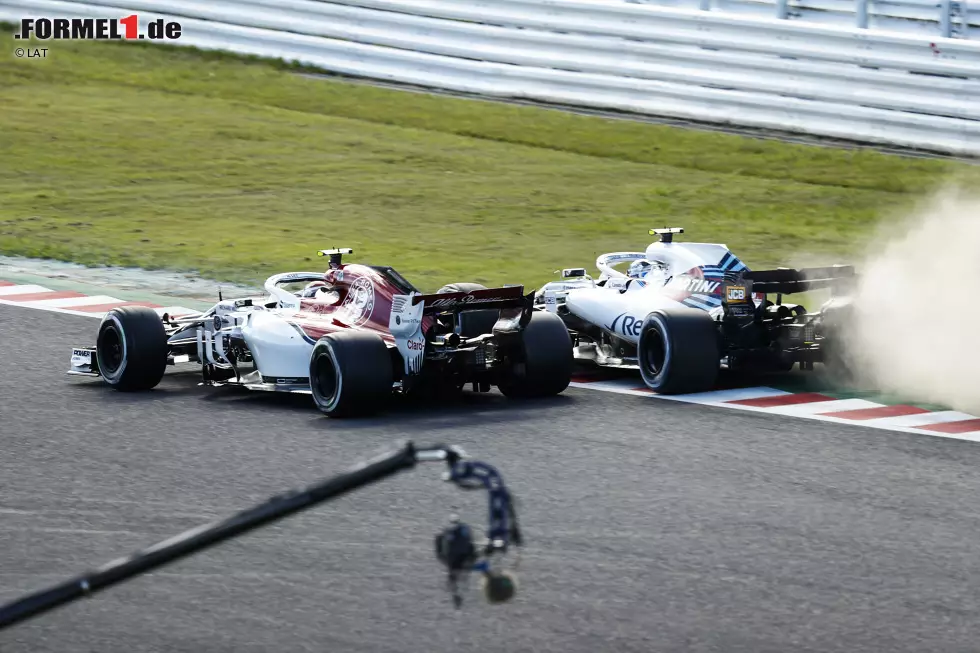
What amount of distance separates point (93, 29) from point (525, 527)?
19.7 meters

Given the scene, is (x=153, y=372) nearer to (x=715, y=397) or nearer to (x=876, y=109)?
(x=715, y=397)

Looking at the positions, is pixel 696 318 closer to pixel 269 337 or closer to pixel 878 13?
pixel 269 337

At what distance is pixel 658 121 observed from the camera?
67.1 feet

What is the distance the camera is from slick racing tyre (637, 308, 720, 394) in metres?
10.4

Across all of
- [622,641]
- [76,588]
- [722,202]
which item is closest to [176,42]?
[722,202]

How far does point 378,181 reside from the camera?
19.5 metres

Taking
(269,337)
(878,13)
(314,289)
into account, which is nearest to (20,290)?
(314,289)

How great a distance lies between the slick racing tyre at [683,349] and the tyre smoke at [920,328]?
1.13 m

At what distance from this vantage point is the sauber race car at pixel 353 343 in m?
9.79

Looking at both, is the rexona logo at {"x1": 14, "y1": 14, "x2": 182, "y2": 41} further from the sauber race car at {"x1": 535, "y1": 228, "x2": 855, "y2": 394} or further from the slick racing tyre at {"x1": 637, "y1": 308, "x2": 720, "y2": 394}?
the slick racing tyre at {"x1": 637, "y1": 308, "x2": 720, "y2": 394}

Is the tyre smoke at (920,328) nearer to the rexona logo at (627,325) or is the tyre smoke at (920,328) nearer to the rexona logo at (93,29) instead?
the rexona logo at (627,325)

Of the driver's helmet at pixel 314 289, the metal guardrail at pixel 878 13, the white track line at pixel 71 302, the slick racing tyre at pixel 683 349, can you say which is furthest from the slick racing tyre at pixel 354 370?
the metal guardrail at pixel 878 13

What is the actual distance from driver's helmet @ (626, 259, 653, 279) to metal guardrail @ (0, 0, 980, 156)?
7.32m

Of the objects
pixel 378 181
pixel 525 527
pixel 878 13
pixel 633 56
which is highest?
pixel 878 13
